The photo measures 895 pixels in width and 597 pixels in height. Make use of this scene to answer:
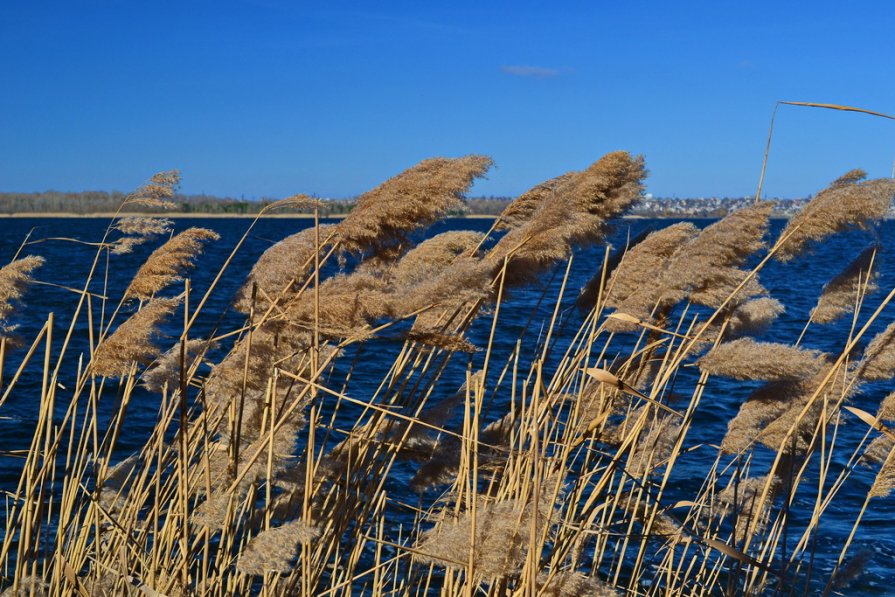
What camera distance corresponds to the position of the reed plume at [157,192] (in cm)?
370

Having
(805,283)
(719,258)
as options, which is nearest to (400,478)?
(719,258)

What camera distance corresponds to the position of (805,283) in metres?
23.5

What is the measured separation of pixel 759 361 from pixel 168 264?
213 cm

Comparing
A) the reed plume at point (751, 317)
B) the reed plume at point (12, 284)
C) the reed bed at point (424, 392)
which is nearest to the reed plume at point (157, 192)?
the reed bed at point (424, 392)

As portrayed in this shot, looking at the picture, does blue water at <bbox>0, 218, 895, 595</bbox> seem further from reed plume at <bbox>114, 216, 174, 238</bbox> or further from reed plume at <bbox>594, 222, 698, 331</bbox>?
reed plume at <bbox>114, 216, 174, 238</bbox>

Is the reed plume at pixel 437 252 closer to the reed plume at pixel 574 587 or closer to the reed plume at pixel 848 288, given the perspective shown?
the reed plume at pixel 574 587

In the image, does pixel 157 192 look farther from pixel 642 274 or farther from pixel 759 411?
pixel 759 411

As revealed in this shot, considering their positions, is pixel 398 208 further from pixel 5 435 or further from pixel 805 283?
pixel 805 283

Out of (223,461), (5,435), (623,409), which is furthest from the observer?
(5,435)

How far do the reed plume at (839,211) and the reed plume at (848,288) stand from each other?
22cm

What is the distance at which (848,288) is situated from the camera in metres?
3.66

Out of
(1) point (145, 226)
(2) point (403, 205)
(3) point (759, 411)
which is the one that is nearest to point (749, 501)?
(3) point (759, 411)

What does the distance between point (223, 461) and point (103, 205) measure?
4898 inches

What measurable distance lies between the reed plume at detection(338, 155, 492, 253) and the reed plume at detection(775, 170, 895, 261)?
49.0 inches
